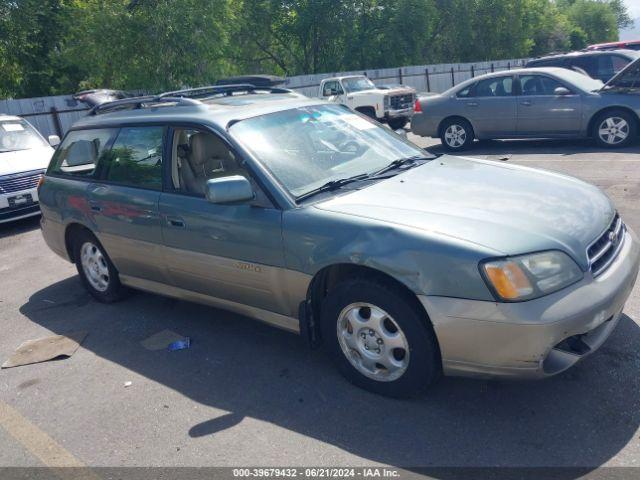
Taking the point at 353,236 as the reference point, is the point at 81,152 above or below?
above

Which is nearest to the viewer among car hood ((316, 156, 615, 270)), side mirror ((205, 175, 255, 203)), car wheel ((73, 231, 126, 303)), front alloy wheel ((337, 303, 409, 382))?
car hood ((316, 156, 615, 270))

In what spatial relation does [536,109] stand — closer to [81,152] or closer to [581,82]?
[581,82]

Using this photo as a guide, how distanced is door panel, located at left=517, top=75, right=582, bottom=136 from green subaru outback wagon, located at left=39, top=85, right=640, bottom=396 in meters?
6.72

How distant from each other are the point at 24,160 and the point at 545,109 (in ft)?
28.7

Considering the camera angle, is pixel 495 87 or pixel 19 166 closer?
pixel 19 166

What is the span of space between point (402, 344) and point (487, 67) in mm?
35438

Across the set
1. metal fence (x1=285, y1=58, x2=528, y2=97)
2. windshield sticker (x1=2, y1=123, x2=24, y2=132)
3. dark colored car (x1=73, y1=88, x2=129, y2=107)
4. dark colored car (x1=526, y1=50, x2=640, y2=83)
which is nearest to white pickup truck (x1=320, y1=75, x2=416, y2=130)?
dark colored car (x1=526, y1=50, x2=640, y2=83)

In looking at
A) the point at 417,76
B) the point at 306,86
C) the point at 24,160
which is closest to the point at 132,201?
the point at 24,160

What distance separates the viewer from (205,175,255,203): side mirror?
3662 millimetres

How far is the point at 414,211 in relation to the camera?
11.1ft

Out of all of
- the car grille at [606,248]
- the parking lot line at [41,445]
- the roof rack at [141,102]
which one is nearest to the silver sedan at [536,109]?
the car grille at [606,248]

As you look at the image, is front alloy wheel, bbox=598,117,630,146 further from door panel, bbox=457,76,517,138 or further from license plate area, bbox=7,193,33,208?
license plate area, bbox=7,193,33,208

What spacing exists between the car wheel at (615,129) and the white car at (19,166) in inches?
359

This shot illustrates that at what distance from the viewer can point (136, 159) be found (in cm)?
480
